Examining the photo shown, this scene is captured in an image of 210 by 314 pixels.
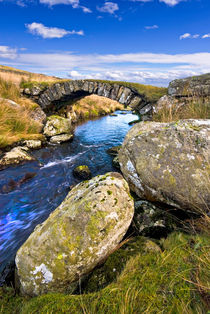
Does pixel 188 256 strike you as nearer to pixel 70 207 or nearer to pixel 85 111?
pixel 70 207

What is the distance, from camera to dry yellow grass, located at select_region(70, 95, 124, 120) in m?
22.4

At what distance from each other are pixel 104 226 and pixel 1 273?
2.69 meters

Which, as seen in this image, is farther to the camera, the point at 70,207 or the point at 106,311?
the point at 70,207

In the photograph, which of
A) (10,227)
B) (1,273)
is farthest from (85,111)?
(1,273)

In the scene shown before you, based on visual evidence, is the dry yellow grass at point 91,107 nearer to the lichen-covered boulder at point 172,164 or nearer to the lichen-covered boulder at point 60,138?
the lichen-covered boulder at point 60,138

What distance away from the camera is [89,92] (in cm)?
1373

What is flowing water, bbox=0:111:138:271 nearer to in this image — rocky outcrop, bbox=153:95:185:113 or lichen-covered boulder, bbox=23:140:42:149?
lichen-covered boulder, bbox=23:140:42:149

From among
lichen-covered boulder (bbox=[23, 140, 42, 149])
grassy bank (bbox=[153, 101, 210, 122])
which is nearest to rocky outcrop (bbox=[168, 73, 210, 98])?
grassy bank (bbox=[153, 101, 210, 122])

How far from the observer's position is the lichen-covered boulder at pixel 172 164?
326 cm

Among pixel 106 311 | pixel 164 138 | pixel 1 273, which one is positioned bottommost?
pixel 1 273

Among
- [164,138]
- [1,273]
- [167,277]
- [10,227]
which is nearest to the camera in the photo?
[167,277]

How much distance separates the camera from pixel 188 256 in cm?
191

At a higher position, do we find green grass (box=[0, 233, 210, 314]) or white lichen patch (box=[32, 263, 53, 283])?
green grass (box=[0, 233, 210, 314])

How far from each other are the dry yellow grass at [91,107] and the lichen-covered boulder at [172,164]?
702 inches
